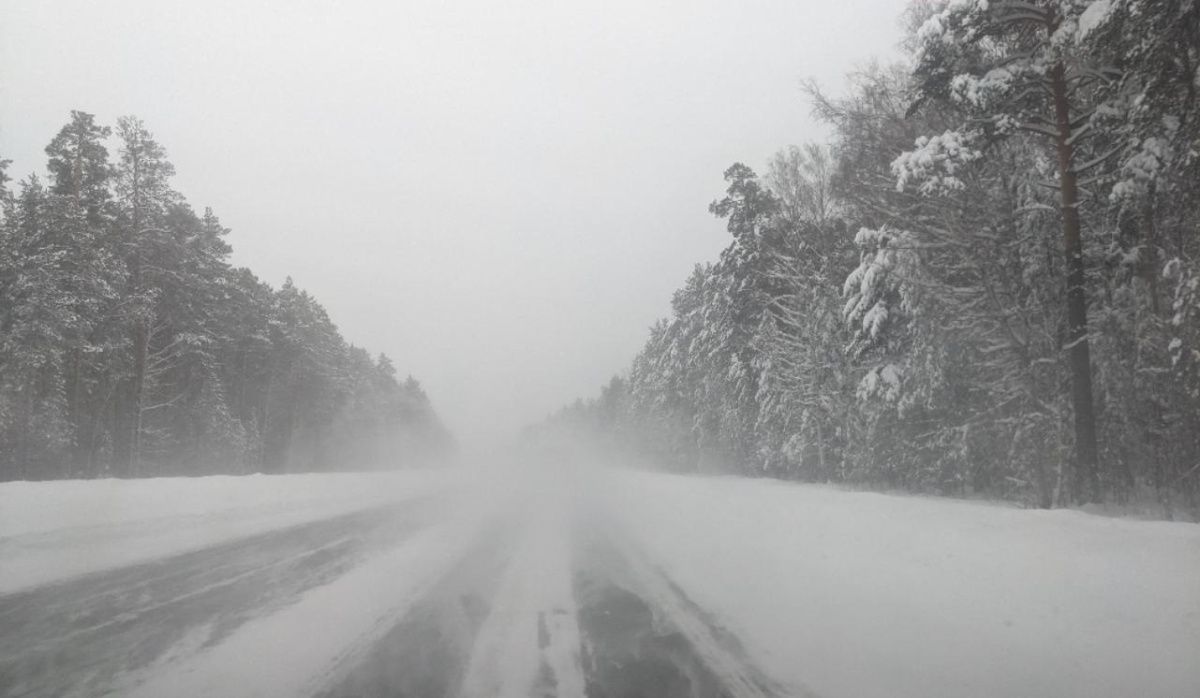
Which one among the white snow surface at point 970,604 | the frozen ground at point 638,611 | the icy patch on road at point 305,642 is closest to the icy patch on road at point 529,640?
the frozen ground at point 638,611

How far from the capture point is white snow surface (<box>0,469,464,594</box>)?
8.89 m

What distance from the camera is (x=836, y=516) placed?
31.4 ft

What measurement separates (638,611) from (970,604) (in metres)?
3.09

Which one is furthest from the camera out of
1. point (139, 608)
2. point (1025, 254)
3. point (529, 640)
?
point (1025, 254)

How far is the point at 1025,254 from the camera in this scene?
12641 millimetres

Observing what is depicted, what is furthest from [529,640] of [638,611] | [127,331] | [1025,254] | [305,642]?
[127,331]

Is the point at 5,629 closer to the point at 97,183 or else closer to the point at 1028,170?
the point at 1028,170

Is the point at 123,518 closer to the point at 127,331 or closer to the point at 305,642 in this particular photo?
the point at 305,642

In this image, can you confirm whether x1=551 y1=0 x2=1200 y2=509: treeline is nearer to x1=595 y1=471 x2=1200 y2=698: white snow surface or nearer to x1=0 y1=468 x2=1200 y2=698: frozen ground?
x1=595 y1=471 x2=1200 y2=698: white snow surface

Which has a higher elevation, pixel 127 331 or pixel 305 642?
pixel 127 331

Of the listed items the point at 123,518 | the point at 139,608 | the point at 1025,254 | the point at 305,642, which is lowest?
the point at 123,518

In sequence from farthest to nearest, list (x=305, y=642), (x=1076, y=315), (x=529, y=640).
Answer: (x=1076, y=315), (x=529, y=640), (x=305, y=642)

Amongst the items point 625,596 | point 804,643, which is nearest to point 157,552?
point 625,596

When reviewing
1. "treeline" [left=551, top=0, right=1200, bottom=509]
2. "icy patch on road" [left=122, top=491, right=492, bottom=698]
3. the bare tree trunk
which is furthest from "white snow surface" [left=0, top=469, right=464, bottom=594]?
"treeline" [left=551, top=0, right=1200, bottom=509]
